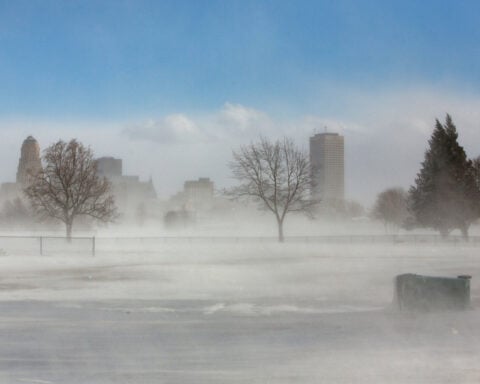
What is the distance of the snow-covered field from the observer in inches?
380

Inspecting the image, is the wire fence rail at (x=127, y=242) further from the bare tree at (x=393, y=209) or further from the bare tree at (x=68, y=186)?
the bare tree at (x=393, y=209)

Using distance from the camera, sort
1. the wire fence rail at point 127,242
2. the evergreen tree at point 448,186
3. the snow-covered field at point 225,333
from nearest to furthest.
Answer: the snow-covered field at point 225,333 < the wire fence rail at point 127,242 < the evergreen tree at point 448,186

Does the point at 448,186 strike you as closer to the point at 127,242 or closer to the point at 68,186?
the point at 127,242

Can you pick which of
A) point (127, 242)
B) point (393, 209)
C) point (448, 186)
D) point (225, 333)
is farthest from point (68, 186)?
point (393, 209)

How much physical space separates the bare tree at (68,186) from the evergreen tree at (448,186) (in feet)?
97.3

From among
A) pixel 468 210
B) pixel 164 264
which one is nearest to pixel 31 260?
pixel 164 264

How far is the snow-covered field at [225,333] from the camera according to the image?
9641 mm

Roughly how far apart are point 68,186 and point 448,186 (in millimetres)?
33817

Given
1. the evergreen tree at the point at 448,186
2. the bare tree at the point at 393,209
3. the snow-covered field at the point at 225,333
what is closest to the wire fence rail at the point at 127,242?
the evergreen tree at the point at 448,186

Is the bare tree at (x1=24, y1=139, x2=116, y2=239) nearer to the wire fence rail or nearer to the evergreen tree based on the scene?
the wire fence rail

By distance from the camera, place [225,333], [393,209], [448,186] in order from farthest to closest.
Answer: [393,209], [448,186], [225,333]

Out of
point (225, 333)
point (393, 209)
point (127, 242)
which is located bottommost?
point (225, 333)

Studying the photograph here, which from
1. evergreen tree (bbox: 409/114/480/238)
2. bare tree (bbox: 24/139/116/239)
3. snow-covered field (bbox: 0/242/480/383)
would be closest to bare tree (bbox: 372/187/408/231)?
evergreen tree (bbox: 409/114/480/238)

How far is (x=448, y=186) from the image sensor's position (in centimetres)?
6169
